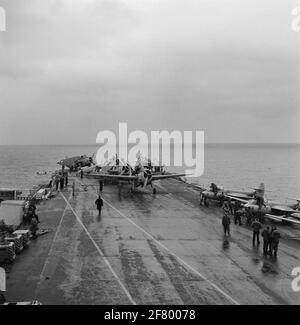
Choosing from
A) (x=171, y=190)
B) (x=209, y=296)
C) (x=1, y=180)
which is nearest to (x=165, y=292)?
(x=209, y=296)

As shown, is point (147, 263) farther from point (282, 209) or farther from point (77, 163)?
point (77, 163)

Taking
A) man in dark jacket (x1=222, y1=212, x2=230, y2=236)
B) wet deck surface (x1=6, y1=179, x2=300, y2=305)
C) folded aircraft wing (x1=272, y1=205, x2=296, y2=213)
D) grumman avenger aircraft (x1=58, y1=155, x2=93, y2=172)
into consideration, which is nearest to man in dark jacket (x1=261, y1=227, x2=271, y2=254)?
wet deck surface (x1=6, y1=179, x2=300, y2=305)

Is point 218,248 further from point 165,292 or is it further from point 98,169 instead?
point 98,169

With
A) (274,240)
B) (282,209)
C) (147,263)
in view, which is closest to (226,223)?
(274,240)

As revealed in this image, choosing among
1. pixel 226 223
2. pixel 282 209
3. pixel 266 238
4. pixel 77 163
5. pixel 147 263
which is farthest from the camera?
pixel 77 163

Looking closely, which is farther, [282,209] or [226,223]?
[282,209]

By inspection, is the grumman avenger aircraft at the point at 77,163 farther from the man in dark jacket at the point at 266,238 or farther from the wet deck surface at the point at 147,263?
the man in dark jacket at the point at 266,238

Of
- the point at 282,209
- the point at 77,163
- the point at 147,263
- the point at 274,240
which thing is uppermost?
the point at 77,163

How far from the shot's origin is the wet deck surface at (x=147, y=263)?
41.7ft

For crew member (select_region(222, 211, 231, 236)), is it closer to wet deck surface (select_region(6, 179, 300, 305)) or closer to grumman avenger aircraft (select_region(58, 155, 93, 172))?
wet deck surface (select_region(6, 179, 300, 305))

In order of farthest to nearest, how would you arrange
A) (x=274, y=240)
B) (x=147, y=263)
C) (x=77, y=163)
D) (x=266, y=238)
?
(x=77, y=163) < (x=266, y=238) < (x=274, y=240) < (x=147, y=263)

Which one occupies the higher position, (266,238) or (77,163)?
(77,163)

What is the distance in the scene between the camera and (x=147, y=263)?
1609cm

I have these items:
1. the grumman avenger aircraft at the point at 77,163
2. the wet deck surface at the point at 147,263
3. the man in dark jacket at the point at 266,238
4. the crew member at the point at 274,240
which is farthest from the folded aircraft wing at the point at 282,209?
the grumman avenger aircraft at the point at 77,163
